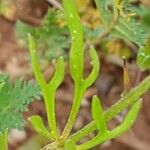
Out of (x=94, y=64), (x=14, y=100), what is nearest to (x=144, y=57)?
(x=94, y=64)

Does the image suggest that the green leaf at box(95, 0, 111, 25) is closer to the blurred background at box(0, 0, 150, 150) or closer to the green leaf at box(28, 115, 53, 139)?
the green leaf at box(28, 115, 53, 139)

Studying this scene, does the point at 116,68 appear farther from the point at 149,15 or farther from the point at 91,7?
the point at 149,15

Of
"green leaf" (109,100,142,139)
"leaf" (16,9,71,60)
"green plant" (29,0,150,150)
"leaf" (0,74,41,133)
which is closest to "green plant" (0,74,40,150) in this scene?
"leaf" (0,74,41,133)

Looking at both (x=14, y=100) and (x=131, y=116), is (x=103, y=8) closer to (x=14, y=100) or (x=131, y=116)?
(x=14, y=100)

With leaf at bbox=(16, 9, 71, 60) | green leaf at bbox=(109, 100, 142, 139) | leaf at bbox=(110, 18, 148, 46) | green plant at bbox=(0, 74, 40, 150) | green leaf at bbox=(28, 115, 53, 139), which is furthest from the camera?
leaf at bbox=(16, 9, 71, 60)

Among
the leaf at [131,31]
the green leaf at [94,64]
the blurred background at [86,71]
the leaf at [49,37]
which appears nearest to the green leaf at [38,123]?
the green leaf at [94,64]

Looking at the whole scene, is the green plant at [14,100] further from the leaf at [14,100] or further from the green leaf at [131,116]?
the green leaf at [131,116]
